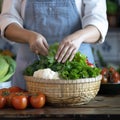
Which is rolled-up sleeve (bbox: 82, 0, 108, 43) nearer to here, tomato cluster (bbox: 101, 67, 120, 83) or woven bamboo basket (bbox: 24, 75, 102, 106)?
tomato cluster (bbox: 101, 67, 120, 83)

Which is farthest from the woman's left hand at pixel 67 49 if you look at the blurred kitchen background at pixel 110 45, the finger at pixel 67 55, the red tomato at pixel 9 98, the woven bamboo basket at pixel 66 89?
the blurred kitchen background at pixel 110 45

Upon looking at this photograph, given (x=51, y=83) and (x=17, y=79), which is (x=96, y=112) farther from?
(x=17, y=79)

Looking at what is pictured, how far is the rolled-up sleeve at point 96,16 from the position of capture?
1692 millimetres

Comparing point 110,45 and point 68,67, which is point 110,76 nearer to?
point 68,67

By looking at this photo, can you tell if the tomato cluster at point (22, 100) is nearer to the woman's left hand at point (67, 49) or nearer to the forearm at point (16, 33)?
the woman's left hand at point (67, 49)

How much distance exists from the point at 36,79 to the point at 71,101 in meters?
0.15

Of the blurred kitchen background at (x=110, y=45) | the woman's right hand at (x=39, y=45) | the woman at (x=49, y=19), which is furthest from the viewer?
the blurred kitchen background at (x=110, y=45)

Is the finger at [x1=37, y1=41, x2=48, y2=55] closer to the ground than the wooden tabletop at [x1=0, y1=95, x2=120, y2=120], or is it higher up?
higher up

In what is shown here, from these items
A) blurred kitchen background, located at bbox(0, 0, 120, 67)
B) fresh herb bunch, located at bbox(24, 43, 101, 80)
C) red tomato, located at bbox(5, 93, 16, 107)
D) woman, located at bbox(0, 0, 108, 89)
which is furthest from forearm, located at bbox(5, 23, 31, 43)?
blurred kitchen background, located at bbox(0, 0, 120, 67)

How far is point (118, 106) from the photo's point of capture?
1438mm

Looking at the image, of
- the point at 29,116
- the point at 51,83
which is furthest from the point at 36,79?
the point at 29,116

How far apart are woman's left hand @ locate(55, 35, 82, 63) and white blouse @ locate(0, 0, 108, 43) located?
20 centimetres

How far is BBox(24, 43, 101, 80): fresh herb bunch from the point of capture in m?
1.40

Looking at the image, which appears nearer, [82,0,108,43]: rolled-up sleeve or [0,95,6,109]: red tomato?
[0,95,6,109]: red tomato
